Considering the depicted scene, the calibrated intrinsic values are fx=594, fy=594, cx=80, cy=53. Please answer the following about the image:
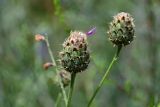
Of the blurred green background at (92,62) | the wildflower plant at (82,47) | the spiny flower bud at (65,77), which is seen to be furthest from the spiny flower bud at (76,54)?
the blurred green background at (92,62)

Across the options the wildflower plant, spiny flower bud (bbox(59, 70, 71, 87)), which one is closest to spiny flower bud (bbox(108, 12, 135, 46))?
the wildflower plant

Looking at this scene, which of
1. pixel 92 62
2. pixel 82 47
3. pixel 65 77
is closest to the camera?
pixel 82 47

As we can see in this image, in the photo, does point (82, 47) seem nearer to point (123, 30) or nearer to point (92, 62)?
point (123, 30)

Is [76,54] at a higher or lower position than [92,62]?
lower

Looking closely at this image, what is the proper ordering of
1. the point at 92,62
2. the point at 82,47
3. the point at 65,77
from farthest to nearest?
the point at 92,62, the point at 65,77, the point at 82,47

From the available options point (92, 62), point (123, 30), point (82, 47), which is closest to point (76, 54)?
point (82, 47)

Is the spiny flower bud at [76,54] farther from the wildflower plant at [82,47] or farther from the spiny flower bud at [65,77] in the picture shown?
the spiny flower bud at [65,77]
